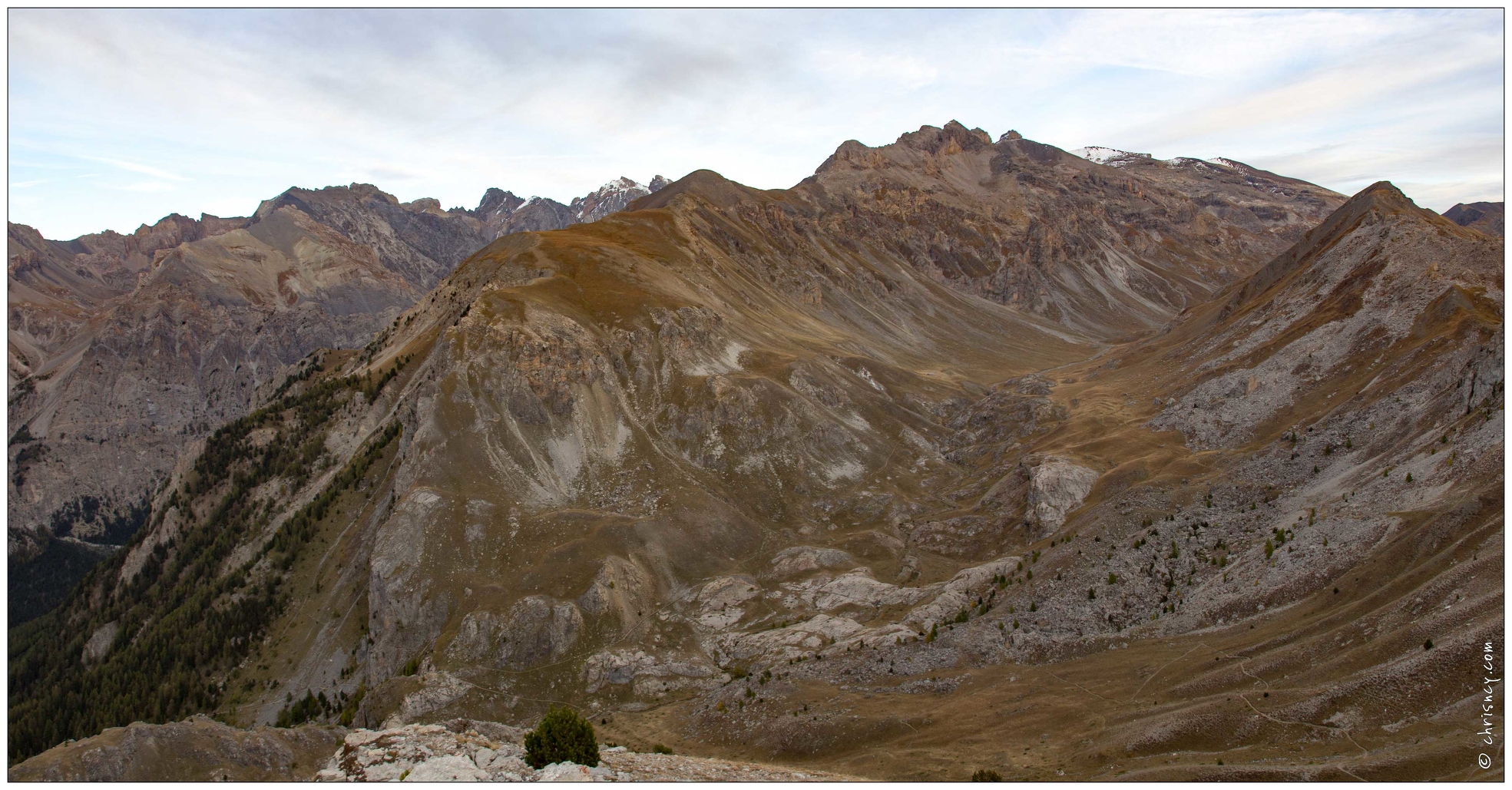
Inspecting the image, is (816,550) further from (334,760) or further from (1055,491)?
(334,760)

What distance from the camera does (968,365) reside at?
195000 millimetres

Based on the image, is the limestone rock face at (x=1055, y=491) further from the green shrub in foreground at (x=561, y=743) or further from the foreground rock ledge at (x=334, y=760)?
the green shrub in foreground at (x=561, y=743)

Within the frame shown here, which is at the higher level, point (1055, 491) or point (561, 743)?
point (1055, 491)

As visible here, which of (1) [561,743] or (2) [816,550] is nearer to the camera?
(1) [561,743]

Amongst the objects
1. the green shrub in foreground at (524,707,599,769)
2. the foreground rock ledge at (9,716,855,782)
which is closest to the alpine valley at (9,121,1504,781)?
the foreground rock ledge at (9,716,855,782)

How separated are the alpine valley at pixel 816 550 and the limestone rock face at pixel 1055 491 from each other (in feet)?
1.85

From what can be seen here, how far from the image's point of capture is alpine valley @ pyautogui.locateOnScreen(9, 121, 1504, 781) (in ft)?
160

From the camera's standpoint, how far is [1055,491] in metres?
92.5

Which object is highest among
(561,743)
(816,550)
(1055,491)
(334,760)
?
(1055,491)

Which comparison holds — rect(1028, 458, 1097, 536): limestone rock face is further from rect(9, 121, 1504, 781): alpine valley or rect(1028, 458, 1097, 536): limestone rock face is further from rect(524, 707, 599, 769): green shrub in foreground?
A: rect(524, 707, 599, 769): green shrub in foreground

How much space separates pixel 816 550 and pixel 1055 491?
28.3 m

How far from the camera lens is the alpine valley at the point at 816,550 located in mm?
48906

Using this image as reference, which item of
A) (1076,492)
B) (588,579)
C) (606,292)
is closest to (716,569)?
(588,579)

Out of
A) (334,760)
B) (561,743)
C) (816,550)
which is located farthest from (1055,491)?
(334,760)
